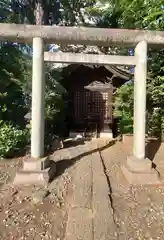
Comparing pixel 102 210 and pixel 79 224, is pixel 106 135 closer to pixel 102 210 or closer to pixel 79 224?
pixel 102 210

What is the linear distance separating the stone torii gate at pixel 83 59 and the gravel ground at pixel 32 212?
0.48 m

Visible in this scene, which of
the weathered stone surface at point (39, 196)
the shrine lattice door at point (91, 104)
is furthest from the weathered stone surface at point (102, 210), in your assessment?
the shrine lattice door at point (91, 104)

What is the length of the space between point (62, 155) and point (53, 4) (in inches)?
437

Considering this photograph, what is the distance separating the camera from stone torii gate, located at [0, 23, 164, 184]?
5.59 meters

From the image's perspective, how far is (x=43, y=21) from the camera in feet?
40.9

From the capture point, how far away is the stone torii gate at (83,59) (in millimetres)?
5586

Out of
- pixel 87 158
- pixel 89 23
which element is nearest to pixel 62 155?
pixel 87 158

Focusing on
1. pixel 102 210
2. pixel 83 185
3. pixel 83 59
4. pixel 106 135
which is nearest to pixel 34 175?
pixel 83 185

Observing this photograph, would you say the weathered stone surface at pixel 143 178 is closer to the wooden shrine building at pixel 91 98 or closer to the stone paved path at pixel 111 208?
the stone paved path at pixel 111 208

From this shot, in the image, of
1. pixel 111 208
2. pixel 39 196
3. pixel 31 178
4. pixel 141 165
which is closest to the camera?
pixel 111 208

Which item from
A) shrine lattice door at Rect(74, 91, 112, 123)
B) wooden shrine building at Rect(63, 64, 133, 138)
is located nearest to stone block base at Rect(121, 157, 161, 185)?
wooden shrine building at Rect(63, 64, 133, 138)

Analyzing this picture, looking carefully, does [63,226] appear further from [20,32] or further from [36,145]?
[20,32]

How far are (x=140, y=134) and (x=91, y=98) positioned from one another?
7712 millimetres

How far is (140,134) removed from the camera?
5895 millimetres
